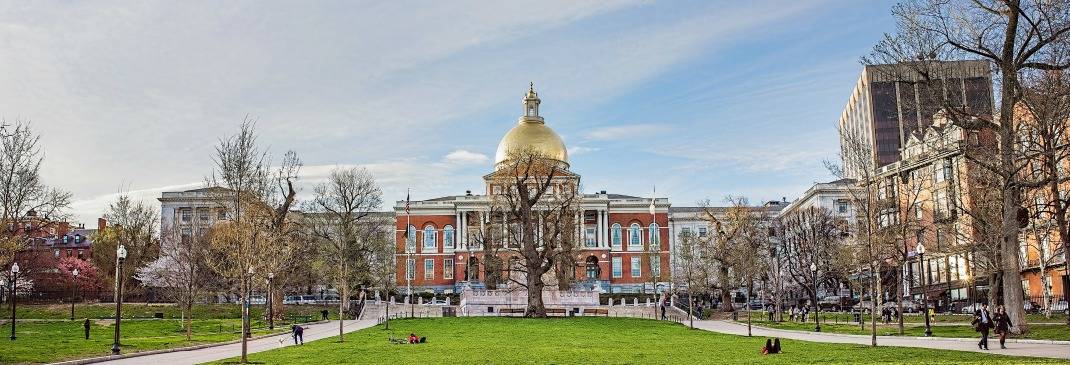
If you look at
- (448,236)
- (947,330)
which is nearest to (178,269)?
(947,330)

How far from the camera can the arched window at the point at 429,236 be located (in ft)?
347

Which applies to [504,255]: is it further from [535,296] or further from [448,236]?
[535,296]

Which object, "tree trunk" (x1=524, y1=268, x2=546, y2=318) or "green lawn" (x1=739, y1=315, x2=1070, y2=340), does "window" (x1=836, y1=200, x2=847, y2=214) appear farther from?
"green lawn" (x1=739, y1=315, x2=1070, y2=340)

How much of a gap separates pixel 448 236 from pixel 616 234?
2010 centimetres

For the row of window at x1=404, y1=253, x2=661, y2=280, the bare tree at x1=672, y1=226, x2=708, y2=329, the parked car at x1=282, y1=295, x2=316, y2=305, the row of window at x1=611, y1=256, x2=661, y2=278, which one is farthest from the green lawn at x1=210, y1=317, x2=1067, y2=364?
the row of window at x1=404, y1=253, x2=661, y2=280

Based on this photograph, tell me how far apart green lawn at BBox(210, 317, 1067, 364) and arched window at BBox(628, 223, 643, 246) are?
208 ft

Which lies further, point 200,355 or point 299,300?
point 299,300

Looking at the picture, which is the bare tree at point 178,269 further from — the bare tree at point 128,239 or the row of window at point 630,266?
the row of window at point 630,266

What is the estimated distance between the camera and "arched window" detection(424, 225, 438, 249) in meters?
106

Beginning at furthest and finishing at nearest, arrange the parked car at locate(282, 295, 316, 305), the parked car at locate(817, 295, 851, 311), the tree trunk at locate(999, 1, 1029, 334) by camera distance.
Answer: the parked car at locate(282, 295, 316, 305)
the parked car at locate(817, 295, 851, 311)
the tree trunk at locate(999, 1, 1029, 334)

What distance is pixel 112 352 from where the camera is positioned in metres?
30.7

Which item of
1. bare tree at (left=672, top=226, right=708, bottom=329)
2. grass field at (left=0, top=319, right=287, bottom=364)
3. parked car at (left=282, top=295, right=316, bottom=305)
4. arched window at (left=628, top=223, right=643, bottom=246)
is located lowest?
grass field at (left=0, top=319, right=287, bottom=364)

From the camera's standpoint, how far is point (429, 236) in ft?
349

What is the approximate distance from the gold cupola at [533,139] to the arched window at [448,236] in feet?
31.3
